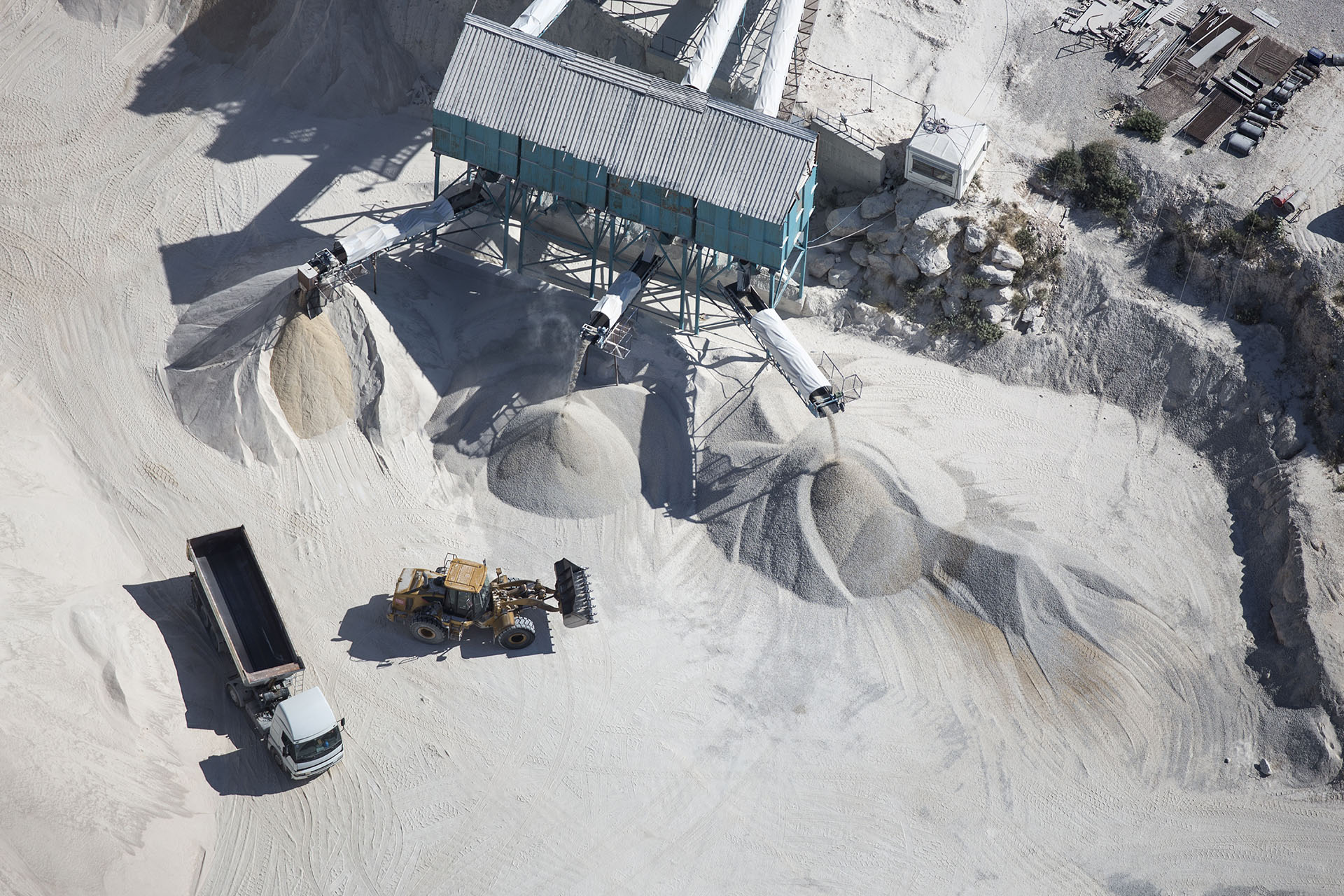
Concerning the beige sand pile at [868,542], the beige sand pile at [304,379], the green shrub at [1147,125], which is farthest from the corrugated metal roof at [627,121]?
the green shrub at [1147,125]

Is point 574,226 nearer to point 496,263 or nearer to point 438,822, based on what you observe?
point 496,263

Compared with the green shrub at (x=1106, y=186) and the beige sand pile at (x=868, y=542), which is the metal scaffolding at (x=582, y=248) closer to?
the beige sand pile at (x=868, y=542)

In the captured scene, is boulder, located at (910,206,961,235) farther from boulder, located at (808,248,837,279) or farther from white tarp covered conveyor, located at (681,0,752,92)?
white tarp covered conveyor, located at (681,0,752,92)

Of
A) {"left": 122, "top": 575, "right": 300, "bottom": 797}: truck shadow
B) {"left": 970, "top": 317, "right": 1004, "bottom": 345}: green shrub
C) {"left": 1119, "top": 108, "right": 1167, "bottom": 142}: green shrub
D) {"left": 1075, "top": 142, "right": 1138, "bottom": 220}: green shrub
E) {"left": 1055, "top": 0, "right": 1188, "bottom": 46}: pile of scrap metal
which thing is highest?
{"left": 1055, "top": 0, "right": 1188, "bottom": 46}: pile of scrap metal

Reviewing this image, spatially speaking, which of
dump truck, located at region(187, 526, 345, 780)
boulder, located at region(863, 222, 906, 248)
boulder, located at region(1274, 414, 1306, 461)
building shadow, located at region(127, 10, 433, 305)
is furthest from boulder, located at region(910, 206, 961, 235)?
dump truck, located at region(187, 526, 345, 780)

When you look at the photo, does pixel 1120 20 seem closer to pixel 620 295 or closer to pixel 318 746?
pixel 620 295

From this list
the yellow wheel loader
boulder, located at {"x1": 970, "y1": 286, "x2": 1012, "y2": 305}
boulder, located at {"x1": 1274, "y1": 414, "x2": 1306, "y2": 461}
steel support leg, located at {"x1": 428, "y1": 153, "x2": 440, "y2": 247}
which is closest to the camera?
the yellow wheel loader

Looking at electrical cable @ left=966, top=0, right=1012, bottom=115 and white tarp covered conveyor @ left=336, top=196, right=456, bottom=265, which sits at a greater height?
electrical cable @ left=966, top=0, right=1012, bottom=115
